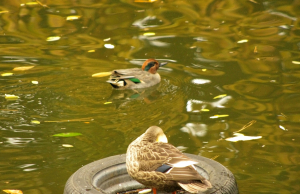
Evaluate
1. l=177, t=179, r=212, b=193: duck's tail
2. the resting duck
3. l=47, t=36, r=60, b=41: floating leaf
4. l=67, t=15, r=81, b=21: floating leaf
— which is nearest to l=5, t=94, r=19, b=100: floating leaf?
l=47, t=36, r=60, b=41: floating leaf

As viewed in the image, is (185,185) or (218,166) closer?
(185,185)

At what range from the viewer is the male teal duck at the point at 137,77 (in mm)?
8031

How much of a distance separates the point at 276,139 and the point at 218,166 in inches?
73.4

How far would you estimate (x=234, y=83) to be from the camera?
8.09m

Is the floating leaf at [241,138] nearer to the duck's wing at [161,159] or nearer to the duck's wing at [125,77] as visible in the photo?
the duck's wing at [161,159]

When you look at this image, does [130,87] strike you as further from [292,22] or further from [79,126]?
[292,22]

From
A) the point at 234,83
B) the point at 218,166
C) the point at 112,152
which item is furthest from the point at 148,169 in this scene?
the point at 234,83

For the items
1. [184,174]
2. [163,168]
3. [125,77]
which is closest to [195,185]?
[184,174]

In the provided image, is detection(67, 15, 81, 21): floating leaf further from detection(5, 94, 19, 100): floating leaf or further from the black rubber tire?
A: the black rubber tire

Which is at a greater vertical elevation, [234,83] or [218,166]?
[218,166]

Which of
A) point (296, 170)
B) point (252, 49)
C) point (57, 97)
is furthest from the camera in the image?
point (252, 49)

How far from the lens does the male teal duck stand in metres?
8.03

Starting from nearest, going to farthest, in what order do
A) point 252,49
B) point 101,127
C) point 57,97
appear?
point 101,127 < point 57,97 < point 252,49

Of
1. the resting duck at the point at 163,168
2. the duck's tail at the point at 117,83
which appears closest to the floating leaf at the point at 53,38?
the duck's tail at the point at 117,83
